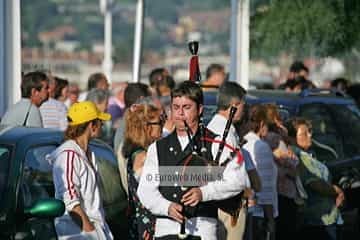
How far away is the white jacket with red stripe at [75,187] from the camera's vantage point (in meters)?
8.12

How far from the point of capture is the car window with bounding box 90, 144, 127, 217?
29.7ft

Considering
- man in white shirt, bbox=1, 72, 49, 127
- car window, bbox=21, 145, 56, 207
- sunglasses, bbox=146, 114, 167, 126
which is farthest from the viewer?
man in white shirt, bbox=1, 72, 49, 127

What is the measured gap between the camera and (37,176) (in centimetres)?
831

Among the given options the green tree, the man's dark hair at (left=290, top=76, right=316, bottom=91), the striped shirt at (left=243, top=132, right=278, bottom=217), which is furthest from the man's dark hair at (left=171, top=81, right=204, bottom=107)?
the man's dark hair at (left=290, top=76, right=316, bottom=91)

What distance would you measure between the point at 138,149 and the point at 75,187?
51.2 inches

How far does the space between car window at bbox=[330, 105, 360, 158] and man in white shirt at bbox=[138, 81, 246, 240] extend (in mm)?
5817

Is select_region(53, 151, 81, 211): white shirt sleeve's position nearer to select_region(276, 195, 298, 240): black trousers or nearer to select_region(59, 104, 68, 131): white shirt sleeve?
select_region(276, 195, 298, 240): black trousers

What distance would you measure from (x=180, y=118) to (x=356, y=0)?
9382 mm

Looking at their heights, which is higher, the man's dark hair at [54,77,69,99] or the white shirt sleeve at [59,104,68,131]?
the man's dark hair at [54,77,69,99]

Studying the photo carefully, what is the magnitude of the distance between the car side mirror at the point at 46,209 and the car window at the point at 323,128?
5.80 m

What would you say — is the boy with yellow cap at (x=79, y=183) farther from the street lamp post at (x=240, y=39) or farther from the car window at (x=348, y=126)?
the street lamp post at (x=240, y=39)

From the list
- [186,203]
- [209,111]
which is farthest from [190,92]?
[209,111]

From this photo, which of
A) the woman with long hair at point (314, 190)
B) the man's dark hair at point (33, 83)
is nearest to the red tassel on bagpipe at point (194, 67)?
the man's dark hair at point (33, 83)

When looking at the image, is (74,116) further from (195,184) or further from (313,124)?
(313,124)
